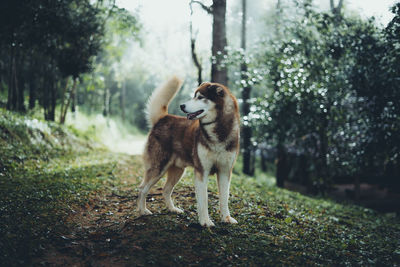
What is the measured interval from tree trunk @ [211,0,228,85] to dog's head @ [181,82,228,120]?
6756mm

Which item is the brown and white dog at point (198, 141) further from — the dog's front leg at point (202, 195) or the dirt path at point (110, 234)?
the dirt path at point (110, 234)

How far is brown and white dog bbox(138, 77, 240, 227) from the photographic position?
184 inches

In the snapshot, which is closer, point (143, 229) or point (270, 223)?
point (143, 229)

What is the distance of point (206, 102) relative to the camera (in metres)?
4.61

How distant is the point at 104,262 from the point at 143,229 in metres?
0.94

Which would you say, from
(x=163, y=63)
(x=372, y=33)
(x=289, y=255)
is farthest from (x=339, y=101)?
(x=163, y=63)

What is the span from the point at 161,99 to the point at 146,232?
99.6 inches

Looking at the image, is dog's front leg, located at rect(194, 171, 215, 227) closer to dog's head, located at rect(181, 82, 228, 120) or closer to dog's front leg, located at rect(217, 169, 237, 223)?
dog's front leg, located at rect(217, 169, 237, 223)

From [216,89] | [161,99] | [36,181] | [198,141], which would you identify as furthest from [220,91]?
[36,181]

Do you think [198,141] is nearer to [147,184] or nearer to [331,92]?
[147,184]

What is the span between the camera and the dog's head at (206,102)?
4535mm

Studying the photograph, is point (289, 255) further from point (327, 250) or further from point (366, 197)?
point (366, 197)

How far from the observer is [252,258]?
4031 millimetres

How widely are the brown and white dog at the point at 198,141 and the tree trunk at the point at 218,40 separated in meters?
6.07
